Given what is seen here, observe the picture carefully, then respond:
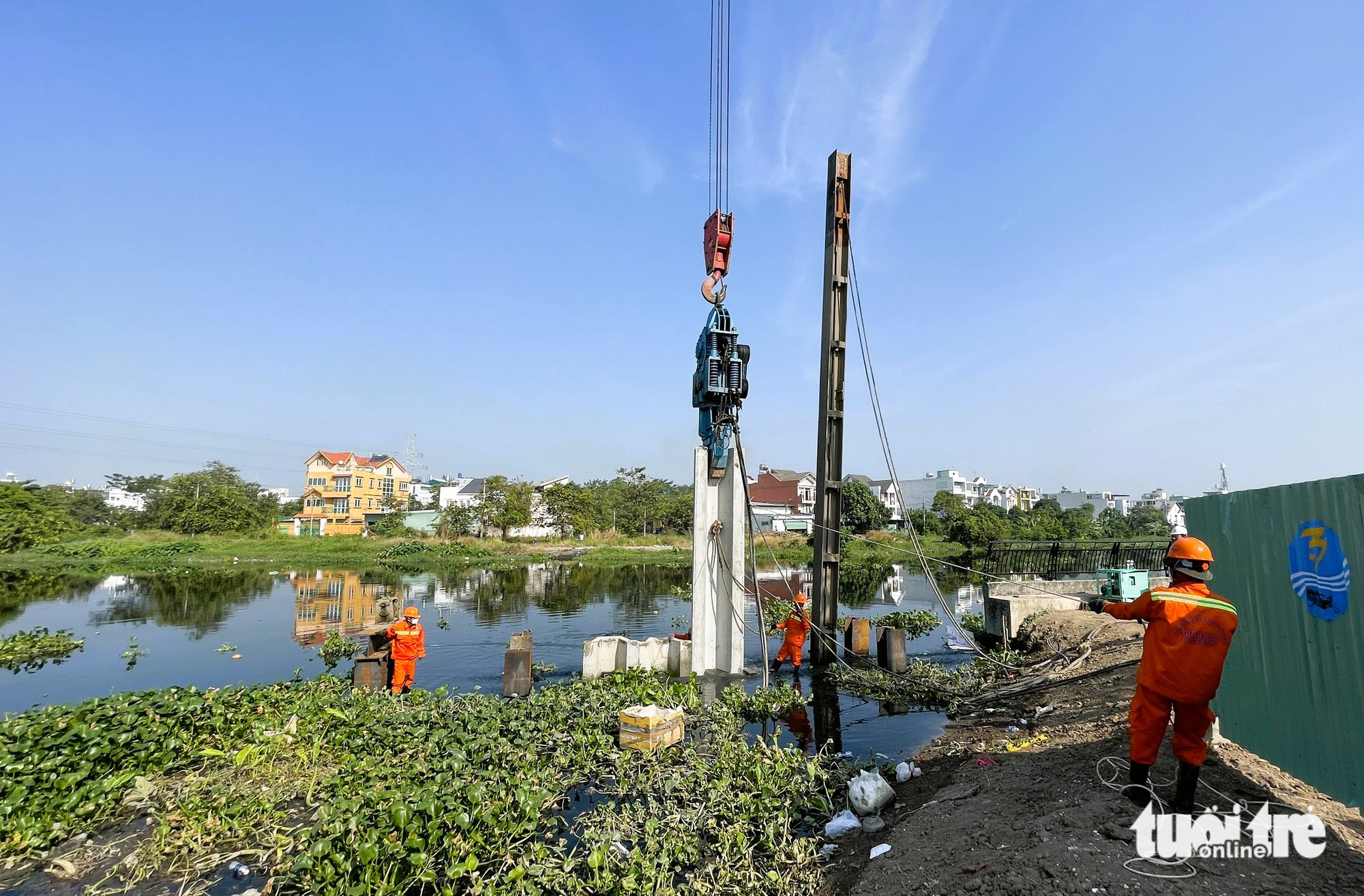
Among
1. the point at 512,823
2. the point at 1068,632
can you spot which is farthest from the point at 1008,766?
the point at 1068,632

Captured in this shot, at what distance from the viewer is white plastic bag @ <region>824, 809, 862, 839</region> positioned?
5.48 metres

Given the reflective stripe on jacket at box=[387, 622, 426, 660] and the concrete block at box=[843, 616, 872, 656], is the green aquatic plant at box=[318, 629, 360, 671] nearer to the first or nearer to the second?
the reflective stripe on jacket at box=[387, 622, 426, 660]

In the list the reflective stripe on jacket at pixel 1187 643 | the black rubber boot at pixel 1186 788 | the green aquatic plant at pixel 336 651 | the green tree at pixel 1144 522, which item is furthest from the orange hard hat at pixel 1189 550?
the green tree at pixel 1144 522

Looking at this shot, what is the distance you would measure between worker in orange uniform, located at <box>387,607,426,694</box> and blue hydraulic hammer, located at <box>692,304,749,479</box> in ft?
19.0

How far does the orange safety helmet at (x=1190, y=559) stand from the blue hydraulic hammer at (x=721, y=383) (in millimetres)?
7400

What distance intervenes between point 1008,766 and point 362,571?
111 feet

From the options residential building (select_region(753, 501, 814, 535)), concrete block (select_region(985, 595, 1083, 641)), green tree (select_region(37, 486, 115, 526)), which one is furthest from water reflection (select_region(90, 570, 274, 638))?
green tree (select_region(37, 486, 115, 526))

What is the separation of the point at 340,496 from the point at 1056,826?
228 feet

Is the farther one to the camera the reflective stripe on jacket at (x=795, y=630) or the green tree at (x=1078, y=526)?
the green tree at (x=1078, y=526)

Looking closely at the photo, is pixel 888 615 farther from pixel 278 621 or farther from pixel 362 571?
pixel 362 571

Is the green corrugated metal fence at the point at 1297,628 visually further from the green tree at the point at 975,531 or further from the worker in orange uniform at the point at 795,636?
the green tree at the point at 975,531

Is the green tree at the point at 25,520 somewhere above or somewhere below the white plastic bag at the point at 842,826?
above

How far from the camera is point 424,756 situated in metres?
6.73

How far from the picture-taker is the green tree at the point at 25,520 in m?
38.3
